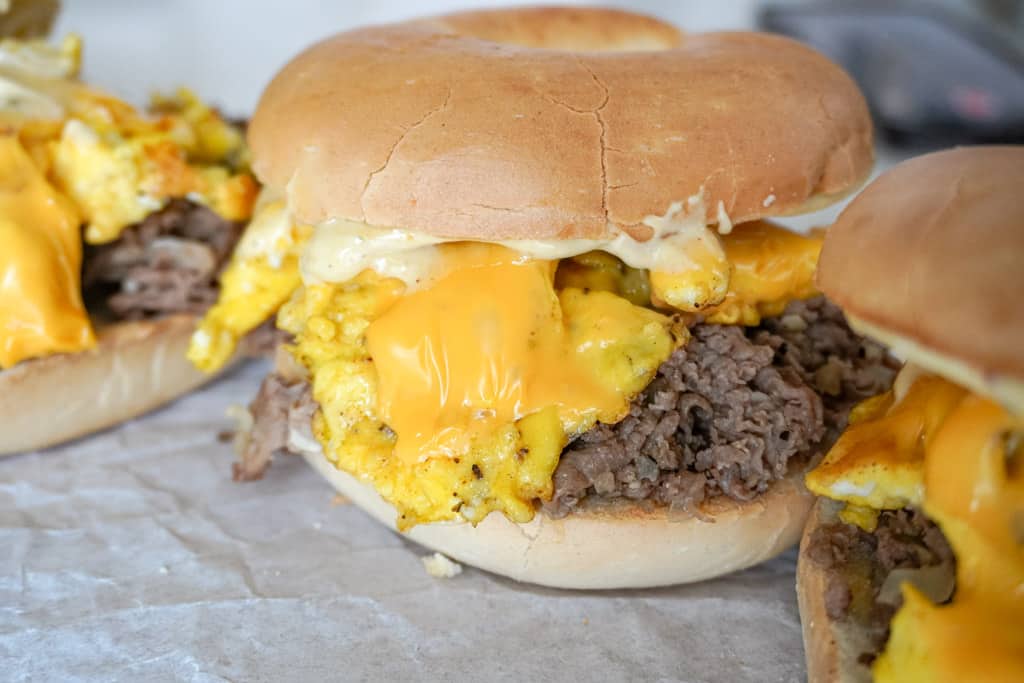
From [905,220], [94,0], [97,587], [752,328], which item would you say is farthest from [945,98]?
[94,0]

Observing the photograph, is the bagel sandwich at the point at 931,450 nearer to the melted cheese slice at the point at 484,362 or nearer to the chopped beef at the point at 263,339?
the melted cheese slice at the point at 484,362

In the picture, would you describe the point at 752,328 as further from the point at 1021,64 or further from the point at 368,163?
the point at 1021,64

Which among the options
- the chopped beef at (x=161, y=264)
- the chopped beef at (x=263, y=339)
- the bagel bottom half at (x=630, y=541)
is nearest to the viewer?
the bagel bottom half at (x=630, y=541)

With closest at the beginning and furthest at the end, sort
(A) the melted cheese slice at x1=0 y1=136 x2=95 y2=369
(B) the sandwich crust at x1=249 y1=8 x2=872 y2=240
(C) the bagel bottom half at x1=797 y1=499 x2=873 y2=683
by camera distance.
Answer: (C) the bagel bottom half at x1=797 y1=499 x2=873 y2=683 → (B) the sandwich crust at x1=249 y1=8 x2=872 y2=240 → (A) the melted cheese slice at x1=0 y1=136 x2=95 y2=369

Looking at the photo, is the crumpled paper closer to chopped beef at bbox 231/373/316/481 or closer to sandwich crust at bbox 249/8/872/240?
chopped beef at bbox 231/373/316/481

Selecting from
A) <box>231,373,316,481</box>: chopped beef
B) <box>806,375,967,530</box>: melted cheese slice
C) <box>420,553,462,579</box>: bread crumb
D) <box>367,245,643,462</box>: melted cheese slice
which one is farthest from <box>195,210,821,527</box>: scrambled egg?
<box>806,375,967,530</box>: melted cheese slice

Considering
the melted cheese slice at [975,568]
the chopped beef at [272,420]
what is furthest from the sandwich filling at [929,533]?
the chopped beef at [272,420]

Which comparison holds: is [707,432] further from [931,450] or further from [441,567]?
[441,567]
